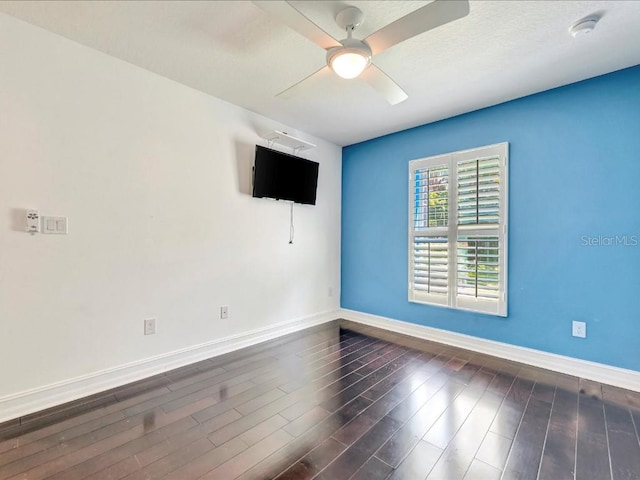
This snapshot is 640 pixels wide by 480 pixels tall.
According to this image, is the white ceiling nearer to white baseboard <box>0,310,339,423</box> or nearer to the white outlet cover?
the white outlet cover

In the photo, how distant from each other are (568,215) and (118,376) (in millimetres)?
3963

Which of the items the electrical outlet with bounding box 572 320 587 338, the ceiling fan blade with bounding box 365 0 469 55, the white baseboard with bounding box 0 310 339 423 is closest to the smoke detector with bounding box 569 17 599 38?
the ceiling fan blade with bounding box 365 0 469 55

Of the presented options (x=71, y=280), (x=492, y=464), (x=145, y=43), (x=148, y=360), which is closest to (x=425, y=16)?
(x=145, y=43)

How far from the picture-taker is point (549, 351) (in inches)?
107

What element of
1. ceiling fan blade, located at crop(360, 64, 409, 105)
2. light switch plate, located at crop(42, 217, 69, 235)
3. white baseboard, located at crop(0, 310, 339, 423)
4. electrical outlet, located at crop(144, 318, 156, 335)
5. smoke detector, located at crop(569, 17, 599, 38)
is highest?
smoke detector, located at crop(569, 17, 599, 38)

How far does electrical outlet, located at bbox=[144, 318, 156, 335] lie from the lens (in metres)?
2.49

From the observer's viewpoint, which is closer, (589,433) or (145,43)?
(589,433)

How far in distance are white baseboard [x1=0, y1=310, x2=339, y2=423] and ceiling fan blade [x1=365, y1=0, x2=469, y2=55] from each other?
2.82m

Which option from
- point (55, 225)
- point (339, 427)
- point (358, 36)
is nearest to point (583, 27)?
point (358, 36)

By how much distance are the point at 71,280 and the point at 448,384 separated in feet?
9.59

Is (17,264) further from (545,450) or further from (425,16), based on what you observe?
(545,450)

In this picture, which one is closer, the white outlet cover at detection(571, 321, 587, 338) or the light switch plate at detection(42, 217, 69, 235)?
the light switch plate at detection(42, 217, 69, 235)

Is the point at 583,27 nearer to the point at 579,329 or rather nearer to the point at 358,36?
the point at 358,36

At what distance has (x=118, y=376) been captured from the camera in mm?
2324
